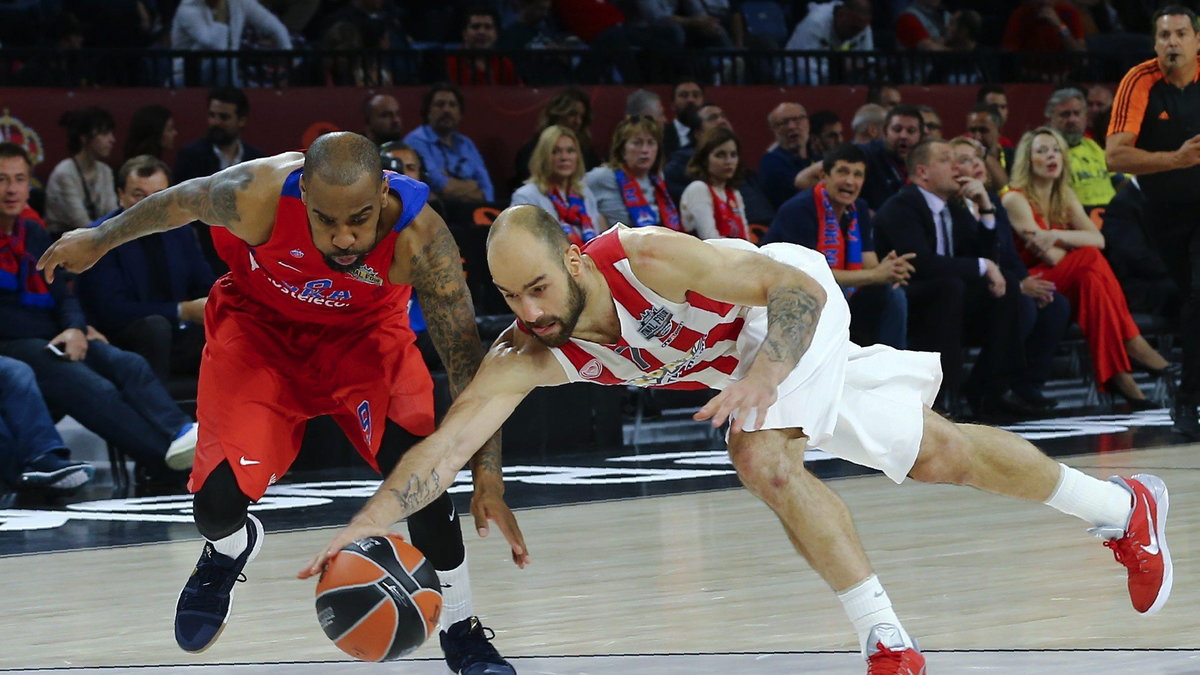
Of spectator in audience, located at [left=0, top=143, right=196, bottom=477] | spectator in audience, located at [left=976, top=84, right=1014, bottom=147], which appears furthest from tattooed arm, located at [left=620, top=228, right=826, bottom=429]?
spectator in audience, located at [left=976, top=84, right=1014, bottom=147]

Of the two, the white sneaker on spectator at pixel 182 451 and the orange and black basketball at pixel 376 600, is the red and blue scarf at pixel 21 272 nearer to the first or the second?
the white sneaker on spectator at pixel 182 451

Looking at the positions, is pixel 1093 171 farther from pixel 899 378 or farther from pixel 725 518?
pixel 899 378

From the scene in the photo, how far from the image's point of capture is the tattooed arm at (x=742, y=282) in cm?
343

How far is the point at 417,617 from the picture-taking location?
10.9ft

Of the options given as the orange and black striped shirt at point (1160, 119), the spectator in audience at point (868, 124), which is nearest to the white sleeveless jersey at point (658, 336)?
the orange and black striped shirt at point (1160, 119)

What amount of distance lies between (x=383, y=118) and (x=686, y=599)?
5734 millimetres

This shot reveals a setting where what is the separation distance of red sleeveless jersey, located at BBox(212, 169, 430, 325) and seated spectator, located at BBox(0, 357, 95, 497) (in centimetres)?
335

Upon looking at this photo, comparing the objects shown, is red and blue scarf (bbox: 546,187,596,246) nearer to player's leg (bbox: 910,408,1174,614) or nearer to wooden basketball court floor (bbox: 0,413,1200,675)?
wooden basketball court floor (bbox: 0,413,1200,675)

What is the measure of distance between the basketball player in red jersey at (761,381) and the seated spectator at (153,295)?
451cm

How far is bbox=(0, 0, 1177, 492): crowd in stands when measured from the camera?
7.74 meters

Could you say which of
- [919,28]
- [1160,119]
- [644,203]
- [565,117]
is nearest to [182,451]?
[644,203]

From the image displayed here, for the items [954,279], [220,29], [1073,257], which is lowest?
[1073,257]

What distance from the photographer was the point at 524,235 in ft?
11.3

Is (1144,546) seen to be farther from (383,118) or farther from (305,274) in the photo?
(383,118)
